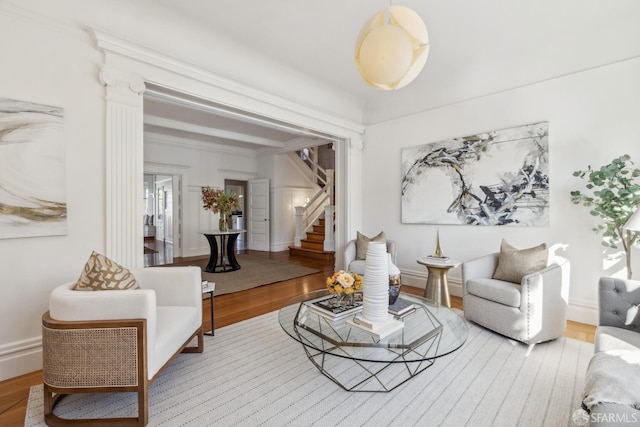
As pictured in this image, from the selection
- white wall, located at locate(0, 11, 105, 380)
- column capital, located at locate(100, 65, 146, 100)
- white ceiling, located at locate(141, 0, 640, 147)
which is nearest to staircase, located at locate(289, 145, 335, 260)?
white ceiling, located at locate(141, 0, 640, 147)

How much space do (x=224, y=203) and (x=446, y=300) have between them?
4.35 metres

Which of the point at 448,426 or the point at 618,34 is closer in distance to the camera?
the point at 448,426

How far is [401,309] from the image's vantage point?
2.26 metres

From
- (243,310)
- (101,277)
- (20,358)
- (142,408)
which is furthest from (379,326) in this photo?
(20,358)

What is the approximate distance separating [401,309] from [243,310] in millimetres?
2161

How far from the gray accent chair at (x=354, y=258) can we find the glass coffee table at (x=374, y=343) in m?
1.68

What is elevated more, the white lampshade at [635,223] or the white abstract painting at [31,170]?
the white abstract painting at [31,170]

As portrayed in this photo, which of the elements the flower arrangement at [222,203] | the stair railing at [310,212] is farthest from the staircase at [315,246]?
the flower arrangement at [222,203]

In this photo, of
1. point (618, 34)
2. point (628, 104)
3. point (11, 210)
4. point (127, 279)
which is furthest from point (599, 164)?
point (11, 210)

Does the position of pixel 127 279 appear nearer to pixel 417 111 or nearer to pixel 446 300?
pixel 446 300

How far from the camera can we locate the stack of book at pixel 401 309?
2182 mm

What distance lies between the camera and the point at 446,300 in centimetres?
362

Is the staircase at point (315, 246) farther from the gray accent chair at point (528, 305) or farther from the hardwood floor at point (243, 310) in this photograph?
the gray accent chair at point (528, 305)

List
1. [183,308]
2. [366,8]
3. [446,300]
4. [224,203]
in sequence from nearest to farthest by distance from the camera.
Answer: [183,308] < [366,8] < [446,300] < [224,203]
